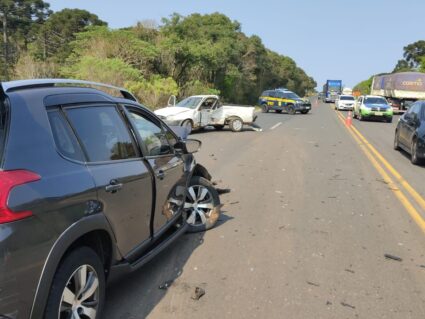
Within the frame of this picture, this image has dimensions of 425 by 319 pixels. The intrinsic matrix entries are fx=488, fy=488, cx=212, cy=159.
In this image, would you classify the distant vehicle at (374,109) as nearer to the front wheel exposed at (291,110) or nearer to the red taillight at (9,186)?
the front wheel exposed at (291,110)

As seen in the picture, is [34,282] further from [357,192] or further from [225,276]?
[357,192]

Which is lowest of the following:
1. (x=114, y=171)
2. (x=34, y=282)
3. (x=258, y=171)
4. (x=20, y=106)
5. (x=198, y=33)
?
(x=258, y=171)

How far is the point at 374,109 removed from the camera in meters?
30.5

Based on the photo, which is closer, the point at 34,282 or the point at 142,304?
the point at 34,282

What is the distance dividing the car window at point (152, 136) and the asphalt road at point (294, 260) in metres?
1.15

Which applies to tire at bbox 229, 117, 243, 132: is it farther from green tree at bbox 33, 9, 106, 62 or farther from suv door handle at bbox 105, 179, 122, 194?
green tree at bbox 33, 9, 106, 62

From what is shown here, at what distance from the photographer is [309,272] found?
188 inches

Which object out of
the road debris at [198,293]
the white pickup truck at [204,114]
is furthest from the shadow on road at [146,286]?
the white pickup truck at [204,114]

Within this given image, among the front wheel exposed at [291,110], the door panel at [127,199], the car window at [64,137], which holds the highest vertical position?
the car window at [64,137]

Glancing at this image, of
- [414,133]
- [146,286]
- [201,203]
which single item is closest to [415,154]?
[414,133]

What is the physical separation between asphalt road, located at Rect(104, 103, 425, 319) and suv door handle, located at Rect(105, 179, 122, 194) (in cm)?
101

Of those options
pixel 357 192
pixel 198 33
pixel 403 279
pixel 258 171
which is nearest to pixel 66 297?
pixel 403 279

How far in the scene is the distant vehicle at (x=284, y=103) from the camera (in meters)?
38.8

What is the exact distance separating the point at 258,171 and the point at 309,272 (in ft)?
20.0
